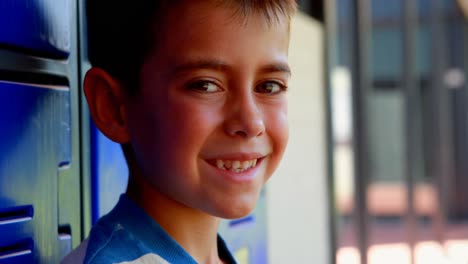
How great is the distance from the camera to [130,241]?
0.94m

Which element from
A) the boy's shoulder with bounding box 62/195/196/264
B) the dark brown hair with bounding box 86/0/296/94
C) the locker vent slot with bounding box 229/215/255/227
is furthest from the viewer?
the locker vent slot with bounding box 229/215/255/227

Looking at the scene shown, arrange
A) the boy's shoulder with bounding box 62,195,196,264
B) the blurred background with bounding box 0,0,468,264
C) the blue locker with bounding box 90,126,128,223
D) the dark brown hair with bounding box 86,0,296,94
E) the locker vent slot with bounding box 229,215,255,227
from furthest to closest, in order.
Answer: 1. the locker vent slot with bounding box 229,215,255,227
2. the blue locker with bounding box 90,126,128,223
3. the blurred background with bounding box 0,0,468,264
4. the dark brown hair with bounding box 86,0,296,94
5. the boy's shoulder with bounding box 62,195,196,264

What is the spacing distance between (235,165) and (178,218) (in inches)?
5.2

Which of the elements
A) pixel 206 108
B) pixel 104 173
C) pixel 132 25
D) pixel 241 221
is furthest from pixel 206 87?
pixel 241 221

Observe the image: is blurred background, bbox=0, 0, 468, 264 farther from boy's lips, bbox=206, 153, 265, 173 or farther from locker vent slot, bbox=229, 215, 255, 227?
boy's lips, bbox=206, 153, 265, 173

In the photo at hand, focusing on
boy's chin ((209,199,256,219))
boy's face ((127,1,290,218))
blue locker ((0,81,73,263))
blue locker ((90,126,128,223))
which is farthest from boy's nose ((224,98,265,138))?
blue locker ((90,126,128,223))

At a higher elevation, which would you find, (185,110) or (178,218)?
(185,110)

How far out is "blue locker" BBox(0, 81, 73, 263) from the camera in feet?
3.53

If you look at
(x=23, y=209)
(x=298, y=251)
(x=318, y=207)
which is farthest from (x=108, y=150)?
(x=318, y=207)

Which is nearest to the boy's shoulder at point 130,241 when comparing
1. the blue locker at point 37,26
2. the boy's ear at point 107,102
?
the boy's ear at point 107,102

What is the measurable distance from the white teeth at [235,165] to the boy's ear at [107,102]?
0.54 feet

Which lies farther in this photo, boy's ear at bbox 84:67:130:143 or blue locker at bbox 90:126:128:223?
blue locker at bbox 90:126:128:223

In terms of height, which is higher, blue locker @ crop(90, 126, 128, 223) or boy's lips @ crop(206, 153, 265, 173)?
boy's lips @ crop(206, 153, 265, 173)

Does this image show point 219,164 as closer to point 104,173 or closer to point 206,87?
point 206,87
